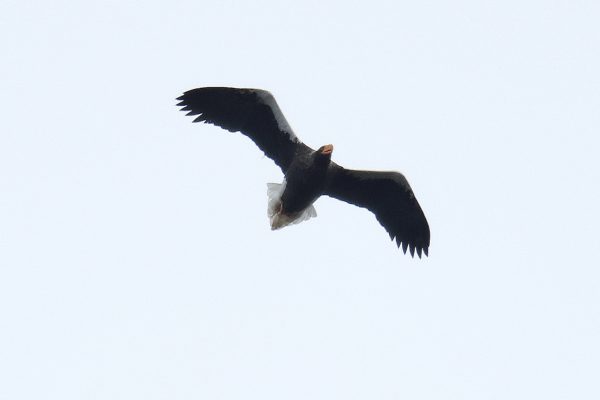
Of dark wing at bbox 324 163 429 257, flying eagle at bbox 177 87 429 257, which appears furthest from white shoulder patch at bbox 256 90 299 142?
dark wing at bbox 324 163 429 257

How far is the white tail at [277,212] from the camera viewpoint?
14.2 metres

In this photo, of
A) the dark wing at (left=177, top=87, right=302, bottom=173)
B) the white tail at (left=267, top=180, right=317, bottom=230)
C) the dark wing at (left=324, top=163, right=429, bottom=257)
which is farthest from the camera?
the dark wing at (left=324, top=163, right=429, bottom=257)

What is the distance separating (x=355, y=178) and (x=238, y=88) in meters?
1.81

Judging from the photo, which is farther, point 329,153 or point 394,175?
point 394,175

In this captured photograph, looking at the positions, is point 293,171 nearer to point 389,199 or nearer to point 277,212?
point 277,212

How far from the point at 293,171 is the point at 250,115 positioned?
2.95 feet

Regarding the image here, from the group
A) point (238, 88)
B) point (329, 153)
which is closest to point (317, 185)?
point (329, 153)

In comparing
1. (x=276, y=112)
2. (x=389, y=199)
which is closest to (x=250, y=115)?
(x=276, y=112)

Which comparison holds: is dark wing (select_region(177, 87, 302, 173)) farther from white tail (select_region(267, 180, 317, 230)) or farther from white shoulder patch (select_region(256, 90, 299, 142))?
white tail (select_region(267, 180, 317, 230))

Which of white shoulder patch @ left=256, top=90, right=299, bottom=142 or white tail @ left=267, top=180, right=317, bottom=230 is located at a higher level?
white shoulder patch @ left=256, top=90, right=299, bottom=142

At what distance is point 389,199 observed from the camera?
47.9ft

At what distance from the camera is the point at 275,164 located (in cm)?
1408

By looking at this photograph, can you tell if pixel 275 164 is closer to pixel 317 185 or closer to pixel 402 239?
pixel 317 185

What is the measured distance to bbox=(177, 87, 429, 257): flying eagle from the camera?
45.0ft
